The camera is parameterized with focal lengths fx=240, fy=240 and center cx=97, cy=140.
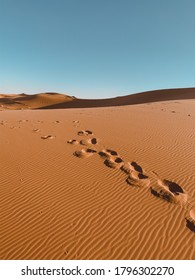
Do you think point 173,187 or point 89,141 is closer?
point 173,187

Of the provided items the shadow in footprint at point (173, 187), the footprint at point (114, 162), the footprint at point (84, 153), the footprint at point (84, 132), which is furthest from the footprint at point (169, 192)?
the footprint at point (84, 132)

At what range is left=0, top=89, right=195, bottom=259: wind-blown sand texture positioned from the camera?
4859 mm

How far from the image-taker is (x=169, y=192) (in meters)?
6.47

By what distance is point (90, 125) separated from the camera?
14.5m

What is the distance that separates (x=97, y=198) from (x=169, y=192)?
195 centimetres

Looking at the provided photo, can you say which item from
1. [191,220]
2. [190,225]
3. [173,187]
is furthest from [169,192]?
[190,225]

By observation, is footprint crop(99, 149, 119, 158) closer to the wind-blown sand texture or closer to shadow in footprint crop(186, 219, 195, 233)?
the wind-blown sand texture

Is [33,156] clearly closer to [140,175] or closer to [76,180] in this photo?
[76,180]

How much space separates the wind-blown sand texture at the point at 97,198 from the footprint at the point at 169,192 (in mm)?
26

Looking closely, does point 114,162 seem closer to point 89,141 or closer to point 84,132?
point 89,141

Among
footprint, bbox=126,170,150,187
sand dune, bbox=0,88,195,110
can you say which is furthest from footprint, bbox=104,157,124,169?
sand dune, bbox=0,88,195,110

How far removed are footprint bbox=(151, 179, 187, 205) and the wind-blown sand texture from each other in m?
0.03

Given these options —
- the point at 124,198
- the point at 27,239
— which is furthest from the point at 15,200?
the point at 124,198

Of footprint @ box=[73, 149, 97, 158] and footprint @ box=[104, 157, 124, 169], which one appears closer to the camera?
footprint @ box=[104, 157, 124, 169]
